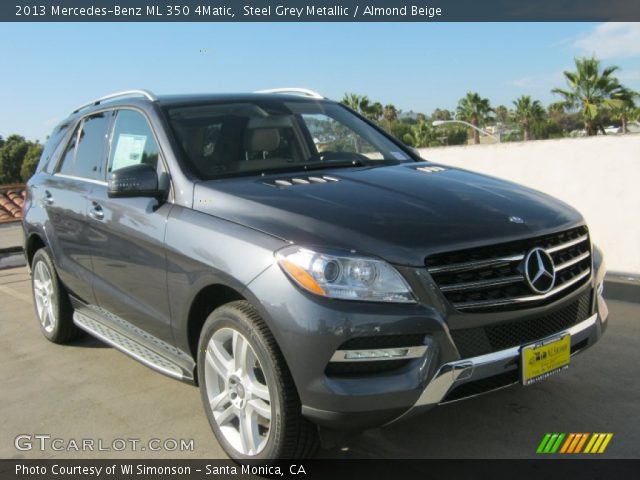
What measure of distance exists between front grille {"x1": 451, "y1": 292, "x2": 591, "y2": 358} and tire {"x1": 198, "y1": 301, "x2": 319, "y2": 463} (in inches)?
28.1

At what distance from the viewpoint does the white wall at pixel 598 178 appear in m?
6.57

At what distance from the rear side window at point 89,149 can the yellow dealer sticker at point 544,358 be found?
294 cm

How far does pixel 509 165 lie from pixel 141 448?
571 centimetres

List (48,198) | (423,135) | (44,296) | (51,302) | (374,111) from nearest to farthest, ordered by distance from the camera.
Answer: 1. (48,198)
2. (51,302)
3. (44,296)
4. (374,111)
5. (423,135)

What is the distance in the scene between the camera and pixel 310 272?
2541mm

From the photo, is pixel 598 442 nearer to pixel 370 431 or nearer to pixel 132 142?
pixel 370 431

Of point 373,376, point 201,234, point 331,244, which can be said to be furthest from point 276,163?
point 373,376

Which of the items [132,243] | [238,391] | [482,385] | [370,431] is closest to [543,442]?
[482,385]

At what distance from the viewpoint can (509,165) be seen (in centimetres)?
768

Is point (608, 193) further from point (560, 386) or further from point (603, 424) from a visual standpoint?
point (603, 424)

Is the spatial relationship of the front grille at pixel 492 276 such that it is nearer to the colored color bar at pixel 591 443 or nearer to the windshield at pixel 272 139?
the colored color bar at pixel 591 443

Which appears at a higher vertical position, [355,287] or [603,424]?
[355,287]

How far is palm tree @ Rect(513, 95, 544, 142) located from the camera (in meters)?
68.8

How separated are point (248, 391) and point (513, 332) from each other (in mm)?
1172
